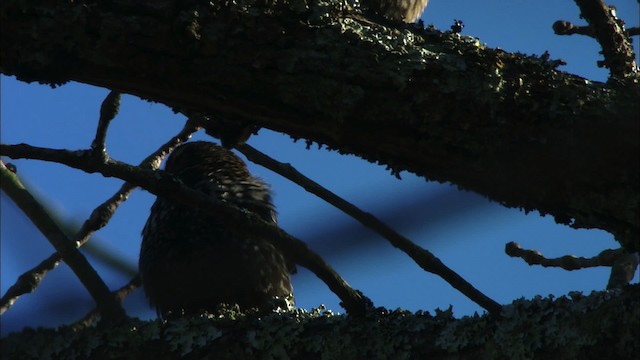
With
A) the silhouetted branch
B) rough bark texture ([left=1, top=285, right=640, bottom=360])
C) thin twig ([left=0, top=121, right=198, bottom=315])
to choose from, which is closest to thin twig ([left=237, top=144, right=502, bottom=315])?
rough bark texture ([left=1, top=285, right=640, bottom=360])

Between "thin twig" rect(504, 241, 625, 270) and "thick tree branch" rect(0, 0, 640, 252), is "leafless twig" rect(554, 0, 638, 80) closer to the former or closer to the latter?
"thick tree branch" rect(0, 0, 640, 252)

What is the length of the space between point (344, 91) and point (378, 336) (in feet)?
1.99

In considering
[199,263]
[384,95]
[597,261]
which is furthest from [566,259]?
[199,263]

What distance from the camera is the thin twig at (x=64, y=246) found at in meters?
1.57

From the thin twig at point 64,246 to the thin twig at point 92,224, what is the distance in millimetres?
82

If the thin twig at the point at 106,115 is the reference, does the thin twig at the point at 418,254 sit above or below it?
below

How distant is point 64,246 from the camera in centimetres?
224

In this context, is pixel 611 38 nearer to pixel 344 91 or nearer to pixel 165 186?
pixel 344 91

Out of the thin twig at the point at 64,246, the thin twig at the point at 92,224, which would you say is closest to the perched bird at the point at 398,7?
the thin twig at the point at 92,224

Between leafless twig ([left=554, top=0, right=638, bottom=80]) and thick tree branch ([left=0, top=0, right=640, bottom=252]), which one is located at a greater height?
leafless twig ([left=554, top=0, right=638, bottom=80])

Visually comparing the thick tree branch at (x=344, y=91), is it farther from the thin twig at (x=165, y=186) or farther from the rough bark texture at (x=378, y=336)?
the thin twig at (x=165, y=186)

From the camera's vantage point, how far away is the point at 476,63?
1863 millimetres

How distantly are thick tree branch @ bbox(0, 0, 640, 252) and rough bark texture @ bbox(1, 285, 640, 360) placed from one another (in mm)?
195

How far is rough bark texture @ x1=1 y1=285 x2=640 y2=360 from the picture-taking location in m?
1.78
